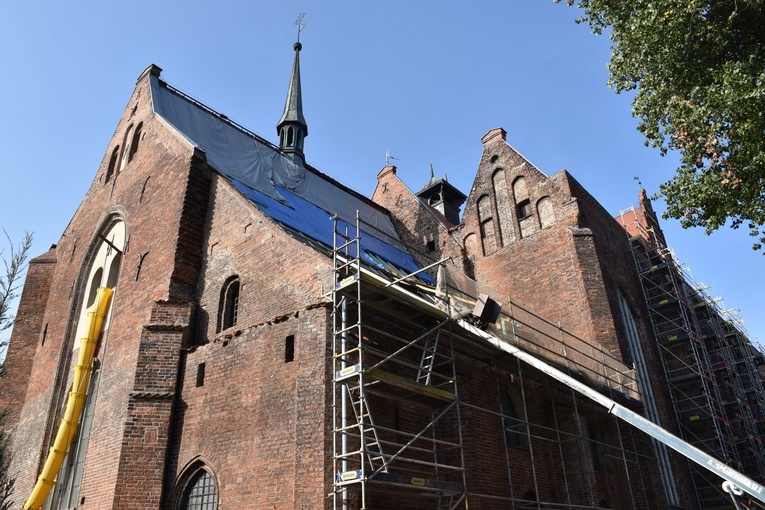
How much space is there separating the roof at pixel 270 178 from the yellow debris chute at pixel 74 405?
493 cm

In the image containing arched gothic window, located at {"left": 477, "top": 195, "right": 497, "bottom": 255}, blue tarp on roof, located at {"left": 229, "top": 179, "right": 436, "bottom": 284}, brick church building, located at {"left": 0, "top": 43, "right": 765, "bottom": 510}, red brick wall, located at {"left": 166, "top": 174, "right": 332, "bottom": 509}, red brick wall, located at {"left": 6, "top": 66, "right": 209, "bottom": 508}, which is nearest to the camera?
red brick wall, located at {"left": 166, "top": 174, "right": 332, "bottom": 509}

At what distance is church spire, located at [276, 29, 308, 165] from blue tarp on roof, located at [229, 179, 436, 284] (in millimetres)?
5311

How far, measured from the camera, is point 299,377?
36.4ft

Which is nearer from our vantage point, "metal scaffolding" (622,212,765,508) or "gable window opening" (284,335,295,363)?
"gable window opening" (284,335,295,363)

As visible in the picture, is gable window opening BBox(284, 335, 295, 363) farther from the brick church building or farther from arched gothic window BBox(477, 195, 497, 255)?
arched gothic window BBox(477, 195, 497, 255)

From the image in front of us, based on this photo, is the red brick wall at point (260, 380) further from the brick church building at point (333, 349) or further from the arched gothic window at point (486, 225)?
the arched gothic window at point (486, 225)

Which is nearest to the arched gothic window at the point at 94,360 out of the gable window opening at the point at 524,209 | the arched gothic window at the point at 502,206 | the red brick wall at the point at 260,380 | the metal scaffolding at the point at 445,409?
the red brick wall at the point at 260,380

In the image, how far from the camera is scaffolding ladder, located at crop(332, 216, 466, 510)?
9.78 meters

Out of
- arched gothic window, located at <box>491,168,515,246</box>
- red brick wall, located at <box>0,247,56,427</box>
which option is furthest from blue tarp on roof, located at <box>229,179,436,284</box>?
red brick wall, located at <box>0,247,56,427</box>

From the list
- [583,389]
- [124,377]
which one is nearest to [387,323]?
[583,389]

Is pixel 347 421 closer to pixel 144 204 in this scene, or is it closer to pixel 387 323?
pixel 387 323

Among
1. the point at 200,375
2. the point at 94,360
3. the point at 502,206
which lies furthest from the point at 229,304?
the point at 502,206

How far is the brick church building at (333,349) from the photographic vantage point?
36.2 ft

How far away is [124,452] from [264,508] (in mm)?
3693
